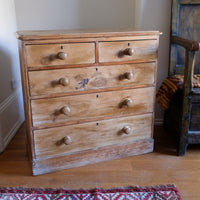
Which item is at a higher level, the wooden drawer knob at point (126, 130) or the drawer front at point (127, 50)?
the drawer front at point (127, 50)

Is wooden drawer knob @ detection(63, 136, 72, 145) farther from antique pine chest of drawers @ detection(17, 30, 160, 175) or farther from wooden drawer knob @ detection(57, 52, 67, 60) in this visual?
wooden drawer knob @ detection(57, 52, 67, 60)

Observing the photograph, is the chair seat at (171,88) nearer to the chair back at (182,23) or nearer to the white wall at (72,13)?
the chair back at (182,23)

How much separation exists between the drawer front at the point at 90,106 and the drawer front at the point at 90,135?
0.17 feet

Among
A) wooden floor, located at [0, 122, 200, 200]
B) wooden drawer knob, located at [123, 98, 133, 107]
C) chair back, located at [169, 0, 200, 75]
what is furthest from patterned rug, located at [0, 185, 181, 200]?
chair back, located at [169, 0, 200, 75]

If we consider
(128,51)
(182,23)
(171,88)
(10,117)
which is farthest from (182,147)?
(10,117)

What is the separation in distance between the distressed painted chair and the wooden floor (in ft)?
0.54

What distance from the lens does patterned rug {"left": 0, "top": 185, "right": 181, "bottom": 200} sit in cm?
146

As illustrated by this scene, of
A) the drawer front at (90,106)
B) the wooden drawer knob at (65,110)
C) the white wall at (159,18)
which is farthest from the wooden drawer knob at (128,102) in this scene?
the white wall at (159,18)

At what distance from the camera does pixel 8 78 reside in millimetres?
2221

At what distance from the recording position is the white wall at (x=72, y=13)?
2.26 metres

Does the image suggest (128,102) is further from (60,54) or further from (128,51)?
(60,54)

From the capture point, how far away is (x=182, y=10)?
6.77ft

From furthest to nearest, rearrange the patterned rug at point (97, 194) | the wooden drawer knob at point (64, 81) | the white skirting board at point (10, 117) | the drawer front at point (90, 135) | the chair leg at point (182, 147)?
the white skirting board at point (10, 117) → the chair leg at point (182, 147) → the drawer front at point (90, 135) → the wooden drawer knob at point (64, 81) → the patterned rug at point (97, 194)

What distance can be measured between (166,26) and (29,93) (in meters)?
1.29
